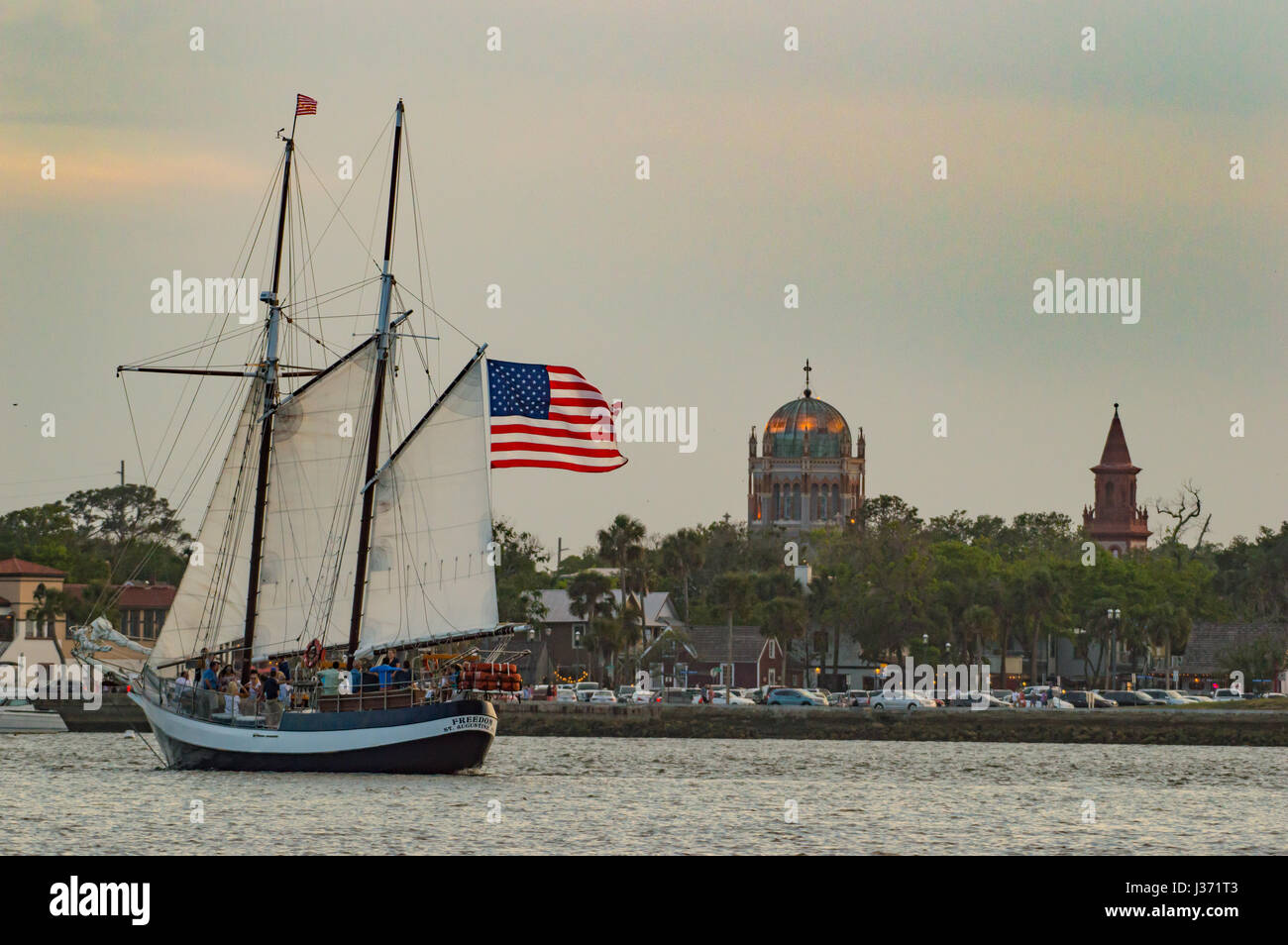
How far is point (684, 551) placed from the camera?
5640 inches

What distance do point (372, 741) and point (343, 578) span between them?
6750 mm

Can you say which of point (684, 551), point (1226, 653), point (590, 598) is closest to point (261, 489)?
point (590, 598)

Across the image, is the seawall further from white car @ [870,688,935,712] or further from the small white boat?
the small white boat

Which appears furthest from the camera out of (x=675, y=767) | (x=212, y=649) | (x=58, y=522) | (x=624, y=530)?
(x=58, y=522)

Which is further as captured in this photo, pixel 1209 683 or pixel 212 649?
pixel 1209 683

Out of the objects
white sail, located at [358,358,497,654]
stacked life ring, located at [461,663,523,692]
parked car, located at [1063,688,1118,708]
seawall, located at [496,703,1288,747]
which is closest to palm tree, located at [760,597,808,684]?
parked car, located at [1063,688,1118,708]

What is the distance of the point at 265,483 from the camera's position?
6556 cm

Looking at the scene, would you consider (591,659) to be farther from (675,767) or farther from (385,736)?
(385,736)

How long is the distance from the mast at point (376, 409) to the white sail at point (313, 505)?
0.60 m

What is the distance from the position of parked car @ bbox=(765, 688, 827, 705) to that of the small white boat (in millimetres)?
37910

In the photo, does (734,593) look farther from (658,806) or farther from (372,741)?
(658,806)
